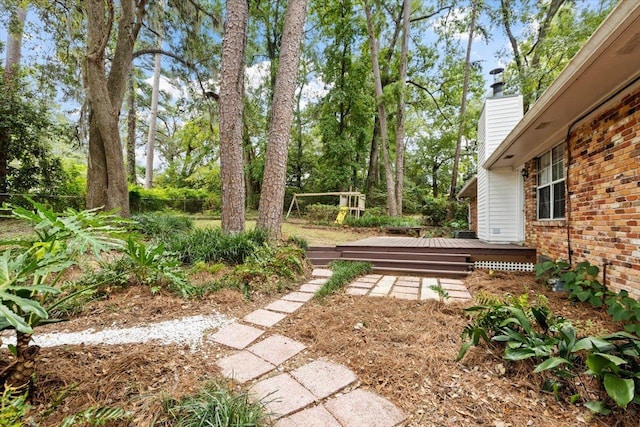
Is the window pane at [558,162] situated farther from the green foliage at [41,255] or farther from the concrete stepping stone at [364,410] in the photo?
the green foliage at [41,255]

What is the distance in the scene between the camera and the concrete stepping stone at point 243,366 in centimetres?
169

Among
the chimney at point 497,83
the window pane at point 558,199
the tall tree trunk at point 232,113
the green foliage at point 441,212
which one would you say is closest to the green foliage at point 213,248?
the tall tree trunk at point 232,113

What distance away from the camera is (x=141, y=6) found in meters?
6.25

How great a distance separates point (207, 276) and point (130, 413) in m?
2.39

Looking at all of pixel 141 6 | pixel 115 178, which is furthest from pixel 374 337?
pixel 141 6

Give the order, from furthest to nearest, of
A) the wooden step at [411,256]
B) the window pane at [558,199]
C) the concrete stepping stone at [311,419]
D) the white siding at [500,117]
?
1. the white siding at [500,117]
2. the wooden step at [411,256]
3. the window pane at [558,199]
4. the concrete stepping stone at [311,419]

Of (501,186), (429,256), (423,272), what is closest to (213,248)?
(423,272)

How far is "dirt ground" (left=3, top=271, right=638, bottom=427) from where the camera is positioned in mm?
1358

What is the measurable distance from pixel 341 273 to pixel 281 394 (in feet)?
8.96

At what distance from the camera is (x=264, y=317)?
268 centimetres

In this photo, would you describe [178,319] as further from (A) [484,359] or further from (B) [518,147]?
(B) [518,147]

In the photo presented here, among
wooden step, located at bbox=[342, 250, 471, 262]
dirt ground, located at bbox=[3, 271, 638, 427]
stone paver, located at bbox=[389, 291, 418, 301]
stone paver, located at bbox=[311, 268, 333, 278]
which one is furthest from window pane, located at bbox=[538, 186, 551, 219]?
stone paver, located at bbox=[311, 268, 333, 278]

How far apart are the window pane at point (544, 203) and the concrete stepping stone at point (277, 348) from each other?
489cm

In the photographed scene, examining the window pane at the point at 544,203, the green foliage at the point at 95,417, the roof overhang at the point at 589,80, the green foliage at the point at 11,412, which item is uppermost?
the roof overhang at the point at 589,80
